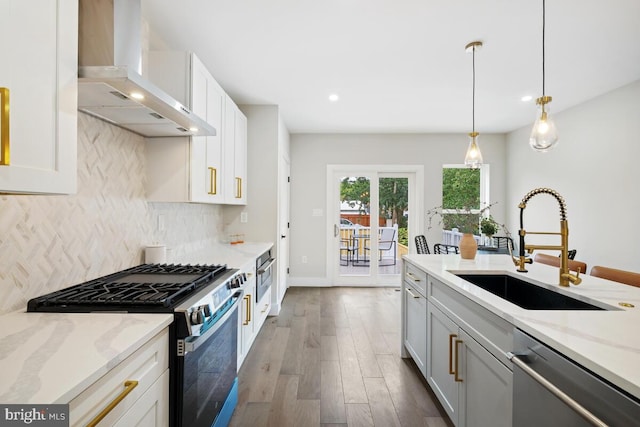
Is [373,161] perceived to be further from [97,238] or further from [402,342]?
[97,238]

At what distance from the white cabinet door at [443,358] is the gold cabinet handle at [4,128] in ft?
6.36

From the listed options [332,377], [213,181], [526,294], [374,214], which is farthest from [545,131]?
[374,214]

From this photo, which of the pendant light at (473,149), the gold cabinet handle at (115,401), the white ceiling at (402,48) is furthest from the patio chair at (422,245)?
the gold cabinet handle at (115,401)

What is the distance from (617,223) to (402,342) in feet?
9.24

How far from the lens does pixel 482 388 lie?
4.61ft

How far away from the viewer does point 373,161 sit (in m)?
5.33

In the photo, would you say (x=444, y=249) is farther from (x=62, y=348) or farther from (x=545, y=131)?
(x=62, y=348)

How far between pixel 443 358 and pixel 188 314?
4.87 ft

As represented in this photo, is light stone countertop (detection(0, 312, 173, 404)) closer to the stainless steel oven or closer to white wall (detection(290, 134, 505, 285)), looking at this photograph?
the stainless steel oven

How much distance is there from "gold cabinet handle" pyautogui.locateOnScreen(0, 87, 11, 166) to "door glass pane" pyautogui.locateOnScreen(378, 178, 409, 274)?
491 centimetres

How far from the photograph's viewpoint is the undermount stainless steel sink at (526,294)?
1.50 meters

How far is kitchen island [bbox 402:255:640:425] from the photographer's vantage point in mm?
886

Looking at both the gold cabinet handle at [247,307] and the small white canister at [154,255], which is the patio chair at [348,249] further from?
the small white canister at [154,255]

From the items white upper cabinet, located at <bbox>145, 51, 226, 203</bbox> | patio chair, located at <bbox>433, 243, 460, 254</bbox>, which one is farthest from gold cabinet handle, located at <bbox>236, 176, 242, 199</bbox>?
patio chair, located at <bbox>433, 243, 460, 254</bbox>
